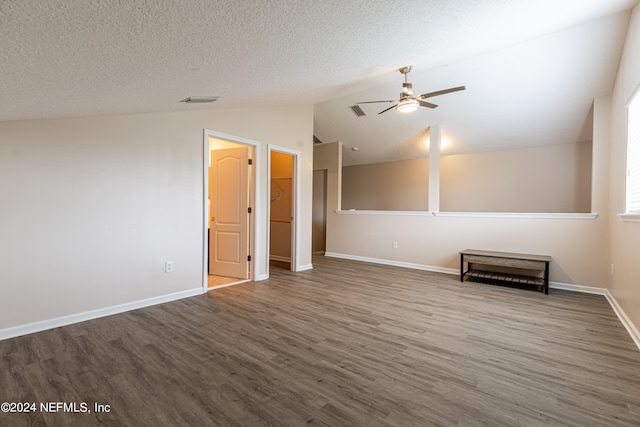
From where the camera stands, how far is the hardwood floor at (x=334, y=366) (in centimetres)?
163

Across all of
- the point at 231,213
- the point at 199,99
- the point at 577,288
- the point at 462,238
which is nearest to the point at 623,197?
the point at 577,288

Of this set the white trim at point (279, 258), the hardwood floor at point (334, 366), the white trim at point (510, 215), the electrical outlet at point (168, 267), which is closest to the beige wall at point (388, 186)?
the white trim at point (510, 215)

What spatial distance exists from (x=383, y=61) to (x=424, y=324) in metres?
2.55

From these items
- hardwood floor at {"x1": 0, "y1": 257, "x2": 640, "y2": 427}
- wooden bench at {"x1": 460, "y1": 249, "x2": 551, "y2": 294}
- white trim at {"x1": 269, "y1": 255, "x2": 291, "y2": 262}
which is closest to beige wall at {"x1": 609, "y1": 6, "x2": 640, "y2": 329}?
hardwood floor at {"x1": 0, "y1": 257, "x2": 640, "y2": 427}

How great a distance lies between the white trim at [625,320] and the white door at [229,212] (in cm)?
429

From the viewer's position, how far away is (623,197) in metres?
3.14

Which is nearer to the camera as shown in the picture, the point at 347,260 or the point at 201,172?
the point at 201,172

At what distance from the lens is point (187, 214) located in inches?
145

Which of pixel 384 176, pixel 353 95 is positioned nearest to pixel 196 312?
pixel 353 95

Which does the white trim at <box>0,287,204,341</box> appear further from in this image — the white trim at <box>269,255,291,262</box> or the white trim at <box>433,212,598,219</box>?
the white trim at <box>433,212,598,219</box>

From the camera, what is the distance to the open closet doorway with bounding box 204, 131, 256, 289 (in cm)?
448

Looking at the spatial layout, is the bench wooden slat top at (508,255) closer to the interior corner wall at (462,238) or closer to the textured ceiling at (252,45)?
the interior corner wall at (462,238)

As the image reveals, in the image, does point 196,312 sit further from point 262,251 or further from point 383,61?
point 383,61

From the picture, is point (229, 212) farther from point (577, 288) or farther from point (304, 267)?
point (577, 288)
